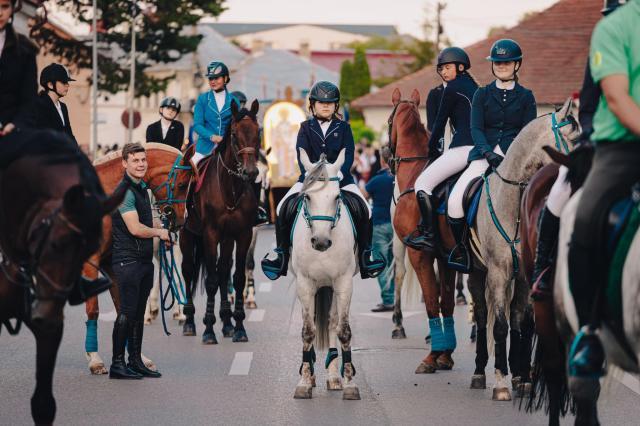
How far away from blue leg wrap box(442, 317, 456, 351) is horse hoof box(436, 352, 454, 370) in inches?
3.2

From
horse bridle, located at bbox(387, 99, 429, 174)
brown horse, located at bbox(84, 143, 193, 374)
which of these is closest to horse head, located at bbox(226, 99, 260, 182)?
brown horse, located at bbox(84, 143, 193, 374)

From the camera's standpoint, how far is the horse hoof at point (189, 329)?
15438mm

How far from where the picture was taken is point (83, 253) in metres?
7.29

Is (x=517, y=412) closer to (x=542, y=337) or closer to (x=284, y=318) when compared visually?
(x=542, y=337)

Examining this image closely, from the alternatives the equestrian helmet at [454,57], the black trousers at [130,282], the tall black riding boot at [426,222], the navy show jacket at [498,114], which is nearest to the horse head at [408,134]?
the equestrian helmet at [454,57]

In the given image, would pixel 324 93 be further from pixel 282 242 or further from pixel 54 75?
pixel 54 75

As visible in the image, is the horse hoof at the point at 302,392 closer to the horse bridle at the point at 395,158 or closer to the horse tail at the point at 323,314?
the horse tail at the point at 323,314

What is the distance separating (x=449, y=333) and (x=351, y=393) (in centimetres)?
227

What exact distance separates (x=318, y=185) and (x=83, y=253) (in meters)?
3.93

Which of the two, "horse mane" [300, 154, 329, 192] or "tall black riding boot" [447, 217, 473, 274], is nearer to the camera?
"horse mane" [300, 154, 329, 192]

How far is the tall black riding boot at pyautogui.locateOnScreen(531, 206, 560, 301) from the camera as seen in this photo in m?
8.40

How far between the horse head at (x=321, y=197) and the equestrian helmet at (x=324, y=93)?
2.97 feet

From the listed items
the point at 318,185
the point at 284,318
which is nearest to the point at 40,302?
the point at 318,185

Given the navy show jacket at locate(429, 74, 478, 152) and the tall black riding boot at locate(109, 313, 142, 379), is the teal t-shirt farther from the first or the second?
the tall black riding boot at locate(109, 313, 142, 379)
